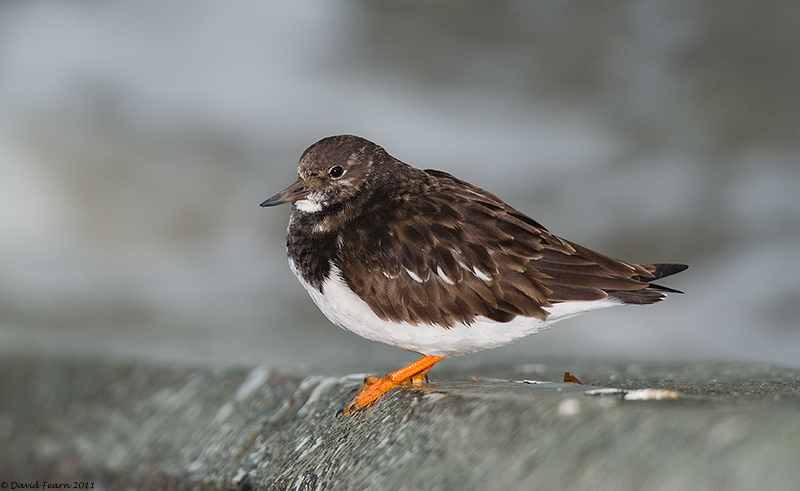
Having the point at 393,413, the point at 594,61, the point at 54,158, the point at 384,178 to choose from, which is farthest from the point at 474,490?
the point at 54,158

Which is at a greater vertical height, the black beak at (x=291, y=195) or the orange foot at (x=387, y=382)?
the black beak at (x=291, y=195)

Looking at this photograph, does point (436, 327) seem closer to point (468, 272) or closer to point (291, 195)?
point (468, 272)

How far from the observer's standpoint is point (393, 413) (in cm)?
304

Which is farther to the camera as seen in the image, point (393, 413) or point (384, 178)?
point (384, 178)

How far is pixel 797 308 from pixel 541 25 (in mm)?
5107

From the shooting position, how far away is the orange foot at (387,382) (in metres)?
3.34

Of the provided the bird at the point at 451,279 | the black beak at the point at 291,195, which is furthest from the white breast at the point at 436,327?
the black beak at the point at 291,195

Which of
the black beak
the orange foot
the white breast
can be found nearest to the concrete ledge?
the orange foot

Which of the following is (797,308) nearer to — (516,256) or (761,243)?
(761,243)

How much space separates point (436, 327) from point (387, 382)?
34 cm

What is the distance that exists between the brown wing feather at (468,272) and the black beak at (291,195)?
456 mm

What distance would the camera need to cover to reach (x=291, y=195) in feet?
12.2

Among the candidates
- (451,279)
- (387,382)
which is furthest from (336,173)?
(387,382)

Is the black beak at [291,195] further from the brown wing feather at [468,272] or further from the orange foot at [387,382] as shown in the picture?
the orange foot at [387,382]
